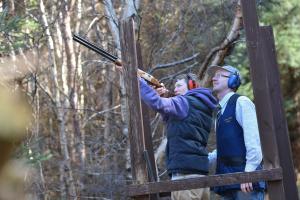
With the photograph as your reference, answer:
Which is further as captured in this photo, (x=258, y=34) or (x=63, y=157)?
(x=63, y=157)

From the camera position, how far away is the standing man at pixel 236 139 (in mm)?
4215

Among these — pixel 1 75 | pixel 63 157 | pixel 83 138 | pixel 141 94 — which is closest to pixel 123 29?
pixel 141 94

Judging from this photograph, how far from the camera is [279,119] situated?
467cm

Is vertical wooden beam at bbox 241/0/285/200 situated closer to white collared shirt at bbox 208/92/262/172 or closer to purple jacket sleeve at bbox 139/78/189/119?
white collared shirt at bbox 208/92/262/172

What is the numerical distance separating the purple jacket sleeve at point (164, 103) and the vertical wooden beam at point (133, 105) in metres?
0.12

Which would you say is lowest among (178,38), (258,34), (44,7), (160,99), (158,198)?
(158,198)

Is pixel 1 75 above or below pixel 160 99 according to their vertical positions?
below

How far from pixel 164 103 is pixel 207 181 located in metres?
0.69

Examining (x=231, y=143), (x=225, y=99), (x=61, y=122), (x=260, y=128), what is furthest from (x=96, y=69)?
(x=260, y=128)

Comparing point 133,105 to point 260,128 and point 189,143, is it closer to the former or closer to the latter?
point 189,143

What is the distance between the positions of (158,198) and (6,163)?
14.3 feet

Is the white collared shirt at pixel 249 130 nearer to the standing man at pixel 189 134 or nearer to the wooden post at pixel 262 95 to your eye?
the wooden post at pixel 262 95

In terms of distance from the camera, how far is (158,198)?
481cm

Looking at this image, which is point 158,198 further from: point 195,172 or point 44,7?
point 44,7
